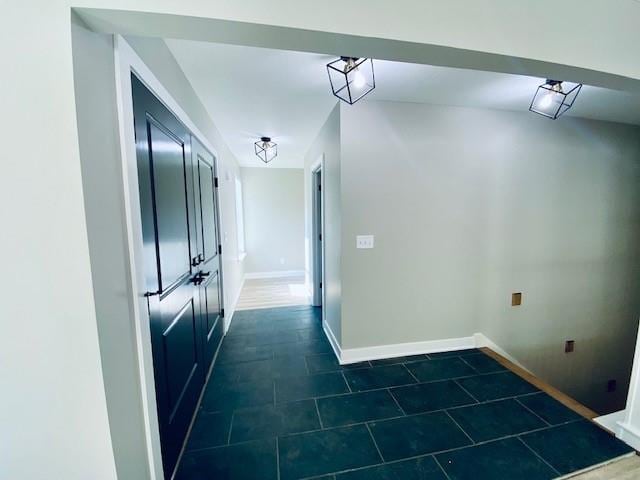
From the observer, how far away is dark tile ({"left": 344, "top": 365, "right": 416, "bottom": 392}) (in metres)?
1.97

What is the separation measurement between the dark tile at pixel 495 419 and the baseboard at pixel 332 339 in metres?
0.98

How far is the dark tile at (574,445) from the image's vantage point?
4.38ft

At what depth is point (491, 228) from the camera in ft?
7.88

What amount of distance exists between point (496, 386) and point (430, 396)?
0.57m

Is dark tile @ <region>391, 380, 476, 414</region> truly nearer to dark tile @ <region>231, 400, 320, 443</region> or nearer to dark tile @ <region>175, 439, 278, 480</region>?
dark tile @ <region>231, 400, 320, 443</region>

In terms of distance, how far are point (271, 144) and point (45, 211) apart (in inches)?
118

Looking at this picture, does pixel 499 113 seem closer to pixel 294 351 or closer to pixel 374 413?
pixel 374 413

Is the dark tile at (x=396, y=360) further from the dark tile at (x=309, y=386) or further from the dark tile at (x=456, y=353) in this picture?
the dark tile at (x=309, y=386)

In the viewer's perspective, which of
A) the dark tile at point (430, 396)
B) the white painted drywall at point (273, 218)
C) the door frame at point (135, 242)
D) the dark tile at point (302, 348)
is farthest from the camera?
the white painted drywall at point (273, 218)

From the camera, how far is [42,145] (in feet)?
2.28

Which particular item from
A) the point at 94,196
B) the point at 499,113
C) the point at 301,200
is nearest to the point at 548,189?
the point at 499,113

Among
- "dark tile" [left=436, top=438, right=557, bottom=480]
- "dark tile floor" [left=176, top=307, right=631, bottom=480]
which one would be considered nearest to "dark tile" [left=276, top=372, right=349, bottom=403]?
"dark tile floor" [left=176, top=307, right=631, bottom=480]

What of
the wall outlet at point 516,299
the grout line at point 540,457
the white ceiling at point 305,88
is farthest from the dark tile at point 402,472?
the white ceiling at point 305,88

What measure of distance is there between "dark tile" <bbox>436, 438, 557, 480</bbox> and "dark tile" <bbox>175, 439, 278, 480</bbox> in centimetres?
95
